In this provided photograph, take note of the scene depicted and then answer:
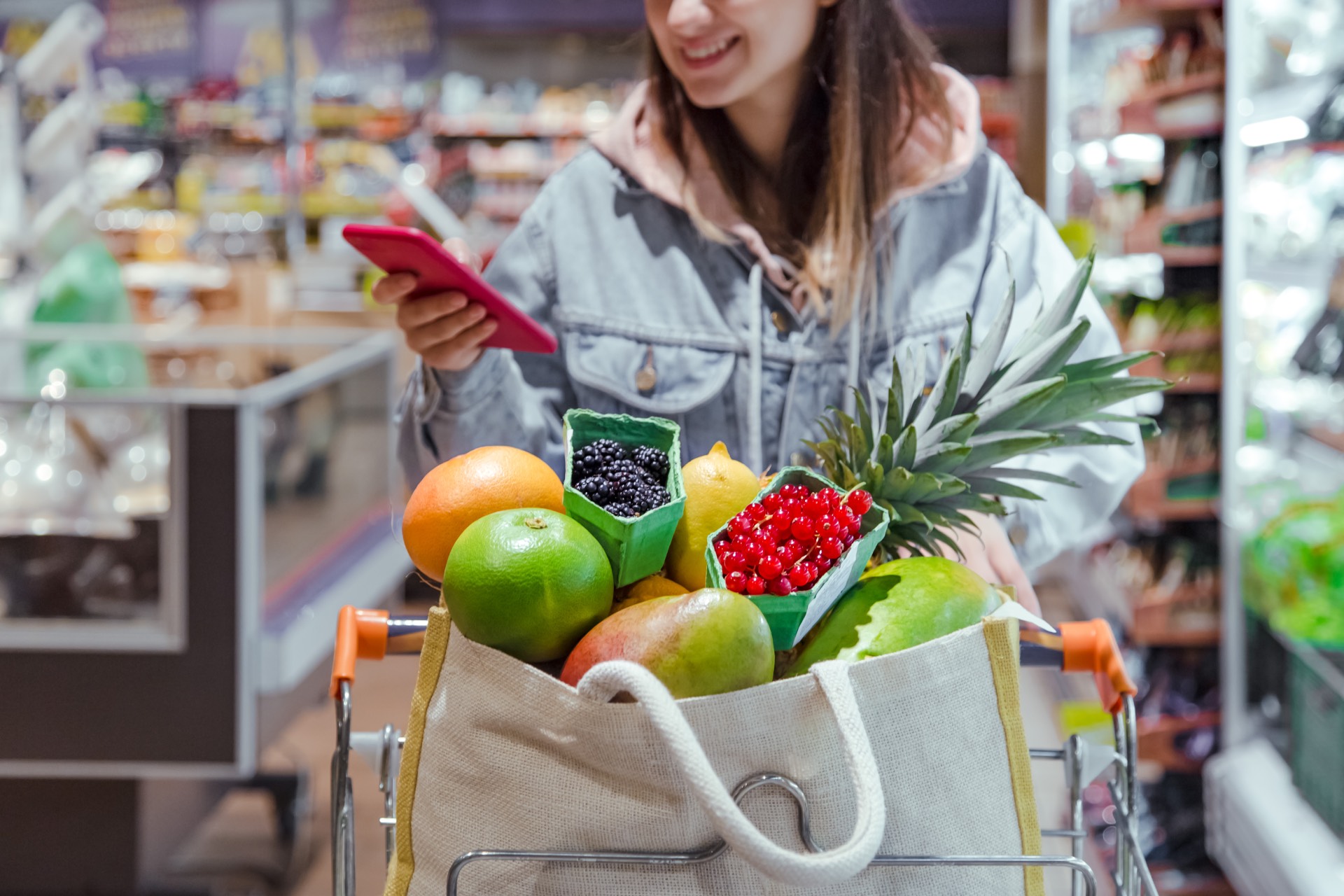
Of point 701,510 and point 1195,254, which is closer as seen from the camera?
point 701,510

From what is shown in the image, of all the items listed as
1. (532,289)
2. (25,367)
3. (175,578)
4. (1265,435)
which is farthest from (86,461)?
(1265,435)

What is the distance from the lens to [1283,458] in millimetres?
3273

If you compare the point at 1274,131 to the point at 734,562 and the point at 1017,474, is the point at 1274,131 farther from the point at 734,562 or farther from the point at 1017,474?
the point at 734,562

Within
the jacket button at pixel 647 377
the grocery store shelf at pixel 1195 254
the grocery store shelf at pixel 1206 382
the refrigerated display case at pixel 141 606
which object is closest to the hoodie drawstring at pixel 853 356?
the jacket button at pixel 647 377

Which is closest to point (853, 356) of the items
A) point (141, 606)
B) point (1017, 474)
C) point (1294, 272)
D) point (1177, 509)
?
point (1017, 474)

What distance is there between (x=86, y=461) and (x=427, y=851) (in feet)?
7.50

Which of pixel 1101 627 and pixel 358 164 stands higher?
pixel 358 164

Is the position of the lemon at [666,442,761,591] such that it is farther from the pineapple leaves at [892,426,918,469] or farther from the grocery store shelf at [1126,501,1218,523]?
the grocery store shelf at [1126,501,1218,523]

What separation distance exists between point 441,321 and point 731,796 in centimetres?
59

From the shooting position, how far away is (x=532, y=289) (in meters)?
1.50

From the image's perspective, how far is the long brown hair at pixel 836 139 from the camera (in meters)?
1.42

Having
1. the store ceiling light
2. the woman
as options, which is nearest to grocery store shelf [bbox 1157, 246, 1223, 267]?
the store ceiling light

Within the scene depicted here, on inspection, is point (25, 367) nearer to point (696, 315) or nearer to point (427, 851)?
point (696, 315)

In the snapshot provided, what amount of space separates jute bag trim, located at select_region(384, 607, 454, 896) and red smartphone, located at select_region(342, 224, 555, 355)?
31 cm
